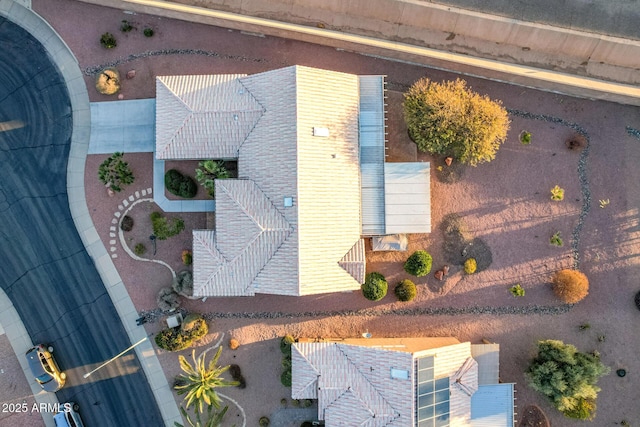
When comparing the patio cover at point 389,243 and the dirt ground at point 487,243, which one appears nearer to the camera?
the patio cover at point 389,243

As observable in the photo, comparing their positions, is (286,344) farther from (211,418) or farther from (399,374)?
(399,374)

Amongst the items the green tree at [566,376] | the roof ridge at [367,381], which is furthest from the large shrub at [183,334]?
the green tree at [566,376]

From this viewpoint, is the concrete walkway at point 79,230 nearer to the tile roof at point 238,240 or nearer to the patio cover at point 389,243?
the tile roof at point 238,240

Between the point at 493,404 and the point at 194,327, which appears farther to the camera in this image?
the point at 194,327

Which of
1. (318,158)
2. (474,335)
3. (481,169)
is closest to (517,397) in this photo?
(474,335)

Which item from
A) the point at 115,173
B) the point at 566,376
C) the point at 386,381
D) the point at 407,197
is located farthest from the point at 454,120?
the point at 115,173

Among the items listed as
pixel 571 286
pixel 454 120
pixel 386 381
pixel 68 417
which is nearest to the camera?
pixel 386 381

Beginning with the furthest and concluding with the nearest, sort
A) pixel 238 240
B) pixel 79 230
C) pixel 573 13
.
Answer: pixel 79 230, pixel 573 13, pixel 238 240
